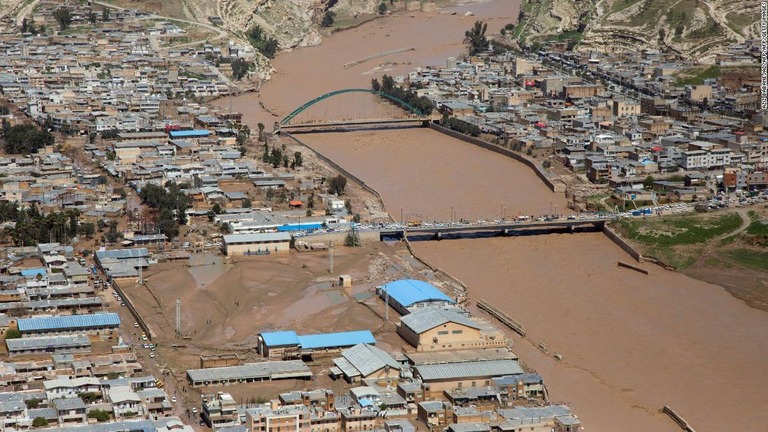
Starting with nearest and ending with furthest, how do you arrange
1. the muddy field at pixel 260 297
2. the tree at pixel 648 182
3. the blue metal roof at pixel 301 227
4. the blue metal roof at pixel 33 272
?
the muddy field at pixel 260 297 → the blue metal roof at pixel 33 272 → the blue metal roof at pixel 301 227 → the tree at pixel 648 182

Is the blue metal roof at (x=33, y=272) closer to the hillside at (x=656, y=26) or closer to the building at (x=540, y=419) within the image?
the building at (x=540, y=419)

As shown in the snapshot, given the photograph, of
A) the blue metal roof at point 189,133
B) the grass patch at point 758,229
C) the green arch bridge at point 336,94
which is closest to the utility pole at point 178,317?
the grass patch at point 758,229

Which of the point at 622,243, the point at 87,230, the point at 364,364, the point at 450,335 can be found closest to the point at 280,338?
the point at 364,364

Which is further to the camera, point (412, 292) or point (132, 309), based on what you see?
point (412, 292)

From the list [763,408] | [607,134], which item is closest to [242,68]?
[607,134]

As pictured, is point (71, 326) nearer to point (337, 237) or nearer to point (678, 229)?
point (337, 237)
